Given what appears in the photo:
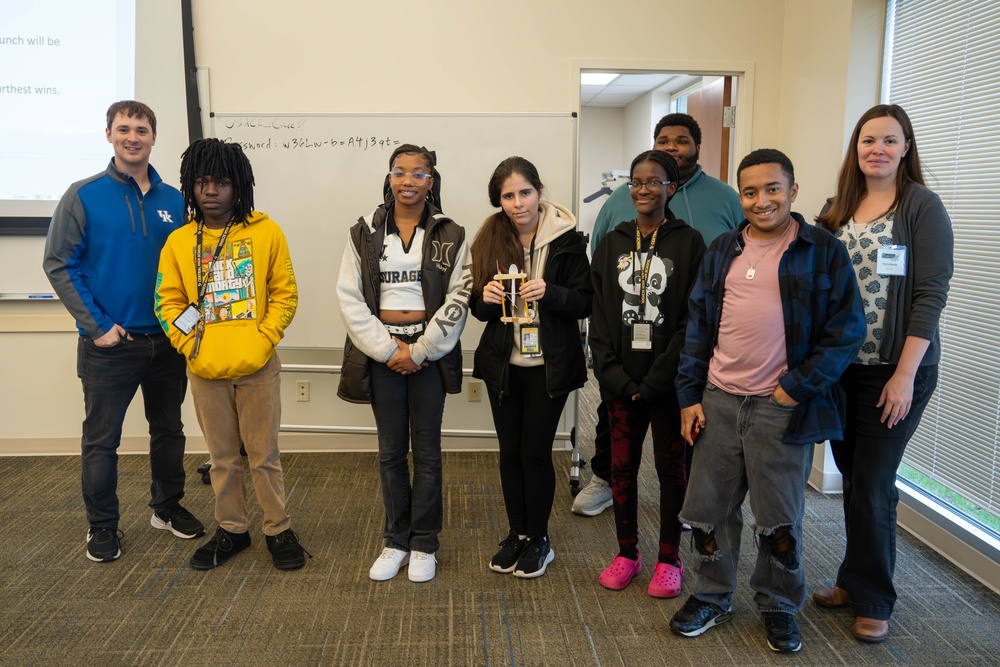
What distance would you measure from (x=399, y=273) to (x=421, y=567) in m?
1.03

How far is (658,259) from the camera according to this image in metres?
2.25

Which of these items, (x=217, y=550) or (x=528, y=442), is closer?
(x=528, y=442)

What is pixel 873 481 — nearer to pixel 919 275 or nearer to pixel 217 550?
pixel 919 275

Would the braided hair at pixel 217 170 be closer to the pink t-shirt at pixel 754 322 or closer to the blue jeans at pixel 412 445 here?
the blue jeans at pixel 412 445

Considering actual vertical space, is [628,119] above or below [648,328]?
above

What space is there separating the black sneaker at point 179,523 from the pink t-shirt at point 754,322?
2.11 m

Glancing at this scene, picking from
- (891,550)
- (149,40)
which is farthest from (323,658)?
(149,40)

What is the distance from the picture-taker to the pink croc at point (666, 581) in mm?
2359

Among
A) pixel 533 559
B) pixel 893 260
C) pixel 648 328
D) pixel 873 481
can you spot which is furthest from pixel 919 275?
pixel 533 559

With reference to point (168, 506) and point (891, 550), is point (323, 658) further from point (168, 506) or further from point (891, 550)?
point (891, 550)

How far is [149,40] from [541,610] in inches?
131

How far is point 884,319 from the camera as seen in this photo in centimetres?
205

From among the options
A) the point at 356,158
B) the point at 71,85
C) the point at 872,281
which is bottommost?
the point at 872,281

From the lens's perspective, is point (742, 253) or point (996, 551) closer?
point (742, 253)
